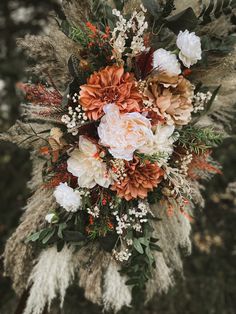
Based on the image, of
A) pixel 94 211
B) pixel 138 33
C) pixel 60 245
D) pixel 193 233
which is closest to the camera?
pixel 138 33

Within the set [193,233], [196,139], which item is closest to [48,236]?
[196,139]

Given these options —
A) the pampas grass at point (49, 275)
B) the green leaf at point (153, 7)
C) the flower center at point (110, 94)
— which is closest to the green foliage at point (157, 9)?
the green leaf at point (153, 7)

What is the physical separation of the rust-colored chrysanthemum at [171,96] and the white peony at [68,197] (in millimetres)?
354

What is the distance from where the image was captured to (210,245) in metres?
3.06

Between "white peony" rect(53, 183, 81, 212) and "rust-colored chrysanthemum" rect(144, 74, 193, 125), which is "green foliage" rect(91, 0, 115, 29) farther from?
"white peony" rect(53, 183, 81, 212)

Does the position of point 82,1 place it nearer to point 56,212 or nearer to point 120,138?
point 120,138

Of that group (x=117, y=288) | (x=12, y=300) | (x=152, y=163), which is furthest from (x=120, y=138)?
(x=12, y=300)

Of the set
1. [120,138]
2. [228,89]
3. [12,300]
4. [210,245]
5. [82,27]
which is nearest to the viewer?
[120,138]

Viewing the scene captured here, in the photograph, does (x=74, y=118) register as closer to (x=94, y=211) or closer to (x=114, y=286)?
(x=94, y=211)

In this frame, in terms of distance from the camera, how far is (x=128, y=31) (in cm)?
139

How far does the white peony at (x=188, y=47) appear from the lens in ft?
4.47

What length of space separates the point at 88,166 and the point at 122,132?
0.51 feet

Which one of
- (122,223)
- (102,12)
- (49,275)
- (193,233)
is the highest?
(102,12)

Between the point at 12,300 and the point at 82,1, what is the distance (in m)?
1.98
